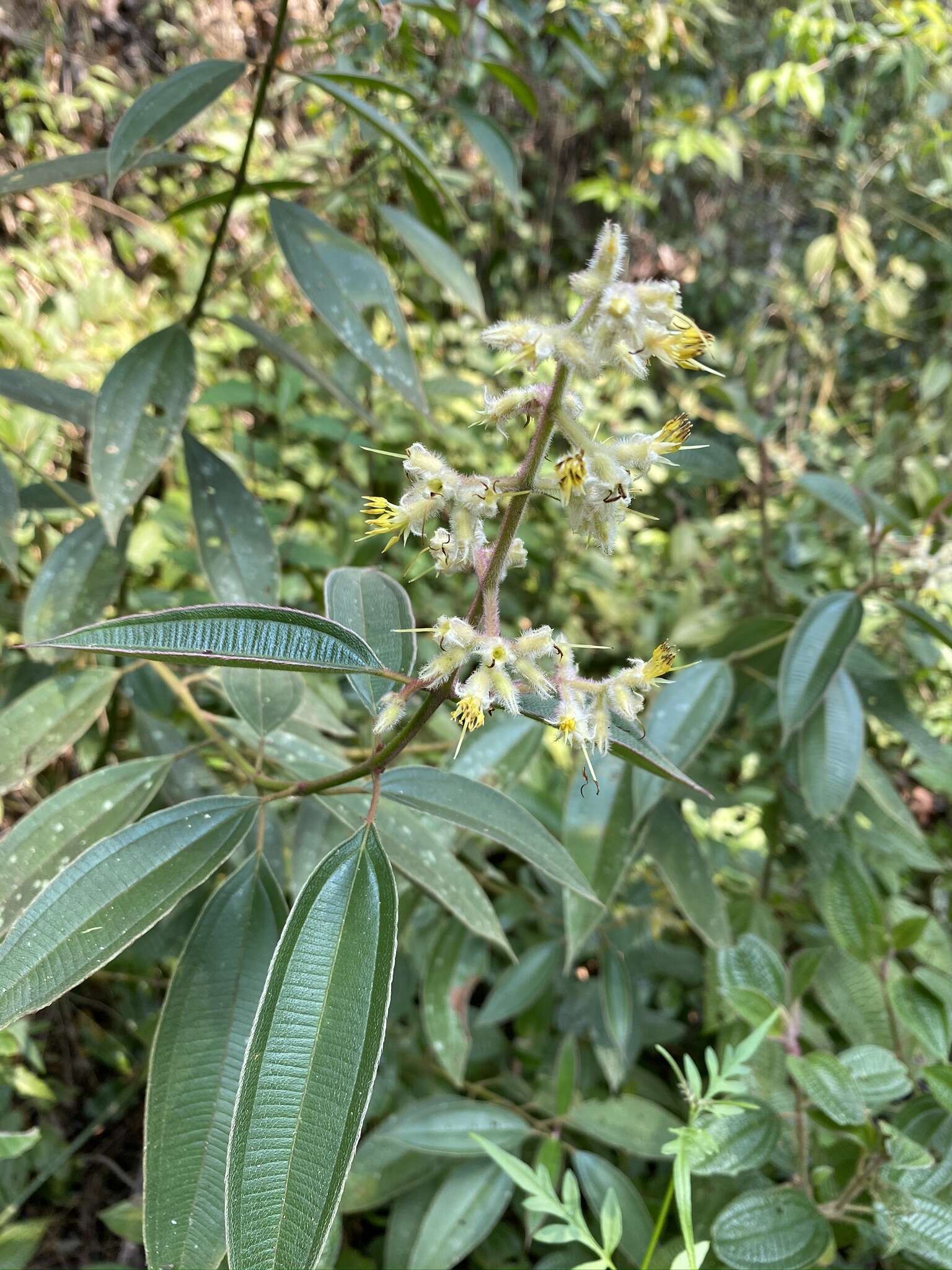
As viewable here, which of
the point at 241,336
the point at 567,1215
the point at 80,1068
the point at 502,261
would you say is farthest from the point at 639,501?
the point at 567,1215

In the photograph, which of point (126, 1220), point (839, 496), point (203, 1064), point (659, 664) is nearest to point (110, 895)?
point (203, 1064)

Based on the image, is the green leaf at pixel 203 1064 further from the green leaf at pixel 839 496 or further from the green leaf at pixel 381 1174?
the green leaf at pixel 839 496

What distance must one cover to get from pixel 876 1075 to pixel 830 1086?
0.07m

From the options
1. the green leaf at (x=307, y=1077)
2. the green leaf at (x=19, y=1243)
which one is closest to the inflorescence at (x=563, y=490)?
the green leaf at (x=307, y=1077)

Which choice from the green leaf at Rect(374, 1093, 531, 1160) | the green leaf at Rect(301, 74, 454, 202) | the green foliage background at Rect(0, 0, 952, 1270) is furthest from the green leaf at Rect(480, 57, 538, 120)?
the green leaf at Rect(374, 1093, 531, 1160)

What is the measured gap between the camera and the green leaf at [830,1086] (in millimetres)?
682

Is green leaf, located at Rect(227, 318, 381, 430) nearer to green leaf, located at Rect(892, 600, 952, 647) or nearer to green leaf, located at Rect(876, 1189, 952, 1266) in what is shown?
green leaf, located at Rect(892, 600, 952, 647)

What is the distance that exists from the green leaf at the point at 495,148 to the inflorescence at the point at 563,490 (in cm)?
71

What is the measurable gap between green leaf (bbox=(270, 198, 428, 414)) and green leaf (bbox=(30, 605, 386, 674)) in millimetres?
411

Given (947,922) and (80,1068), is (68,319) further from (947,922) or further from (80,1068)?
(947,922)

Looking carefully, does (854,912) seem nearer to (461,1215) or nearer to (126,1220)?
(461,1215)

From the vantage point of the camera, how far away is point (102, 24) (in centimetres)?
247

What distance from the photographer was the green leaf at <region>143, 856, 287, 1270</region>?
48 cm

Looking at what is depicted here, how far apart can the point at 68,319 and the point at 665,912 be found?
1.86m
